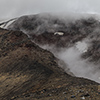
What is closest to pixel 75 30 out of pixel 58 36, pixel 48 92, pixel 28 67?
pixel 58 36

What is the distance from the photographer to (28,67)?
3509 centimetres

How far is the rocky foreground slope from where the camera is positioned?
67.0ft

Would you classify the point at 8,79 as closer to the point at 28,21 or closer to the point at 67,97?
the point at 67,97

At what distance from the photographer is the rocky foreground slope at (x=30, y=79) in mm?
20422

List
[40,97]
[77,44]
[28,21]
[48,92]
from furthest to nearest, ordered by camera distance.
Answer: [28,21] → [77,44] → [48,92] → [40,97]

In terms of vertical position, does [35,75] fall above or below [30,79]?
above

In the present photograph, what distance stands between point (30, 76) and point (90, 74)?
123ft

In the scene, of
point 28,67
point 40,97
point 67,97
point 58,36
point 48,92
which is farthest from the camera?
point 58,36

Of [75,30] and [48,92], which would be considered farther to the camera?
[75,30]

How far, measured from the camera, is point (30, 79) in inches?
1184

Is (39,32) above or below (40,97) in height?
above

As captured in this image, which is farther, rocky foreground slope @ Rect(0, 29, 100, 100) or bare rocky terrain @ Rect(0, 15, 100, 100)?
bare rocky terrain @ Rect(0, 15, 100, 100)

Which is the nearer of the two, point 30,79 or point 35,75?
point 30,79

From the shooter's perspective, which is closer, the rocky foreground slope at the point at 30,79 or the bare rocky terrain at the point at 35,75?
the rocky foreground slope at the point at 30,79
